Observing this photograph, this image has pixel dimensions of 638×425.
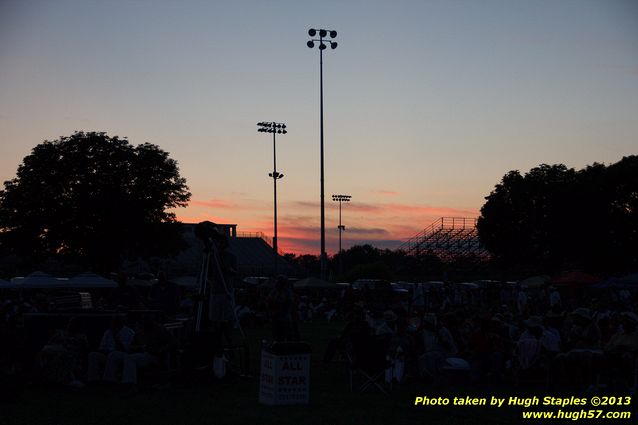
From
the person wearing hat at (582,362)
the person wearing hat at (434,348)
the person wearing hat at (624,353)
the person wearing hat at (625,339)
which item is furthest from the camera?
the person wearing hat at (434,348)

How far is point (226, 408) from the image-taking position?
11461 millimetres

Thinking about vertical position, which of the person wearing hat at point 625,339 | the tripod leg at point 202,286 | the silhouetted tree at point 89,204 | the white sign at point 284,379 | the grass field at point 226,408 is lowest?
the grass field at point 226,408

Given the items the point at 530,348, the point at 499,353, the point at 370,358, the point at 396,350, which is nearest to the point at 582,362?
the point at 530,348

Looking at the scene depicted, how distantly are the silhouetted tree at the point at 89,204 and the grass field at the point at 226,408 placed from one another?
147 feet

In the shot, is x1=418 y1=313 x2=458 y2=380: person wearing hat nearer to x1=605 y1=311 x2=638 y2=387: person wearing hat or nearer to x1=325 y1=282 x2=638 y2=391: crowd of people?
x1=325 y1=282 x2=638 y2=391: crowd of people

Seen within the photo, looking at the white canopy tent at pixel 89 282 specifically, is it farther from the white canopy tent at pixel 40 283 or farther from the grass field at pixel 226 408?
the grass field at pixel 226 408

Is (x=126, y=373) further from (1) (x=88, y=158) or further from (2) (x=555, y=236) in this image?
(2) (x=555, y=236)

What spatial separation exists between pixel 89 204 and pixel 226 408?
158 feet

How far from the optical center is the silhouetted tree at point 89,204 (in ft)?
188

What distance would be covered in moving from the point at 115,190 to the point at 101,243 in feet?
12.4

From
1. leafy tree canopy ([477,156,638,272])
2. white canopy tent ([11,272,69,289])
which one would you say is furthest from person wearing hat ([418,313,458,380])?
leafy tree canopy ([477,156,638,272])

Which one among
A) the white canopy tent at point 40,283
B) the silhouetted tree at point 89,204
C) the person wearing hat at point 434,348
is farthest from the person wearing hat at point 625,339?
the silhouetted tree at point 89,204

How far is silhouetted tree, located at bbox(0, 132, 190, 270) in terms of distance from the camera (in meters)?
57.3

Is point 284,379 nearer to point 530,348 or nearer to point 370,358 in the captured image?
point 370,358
